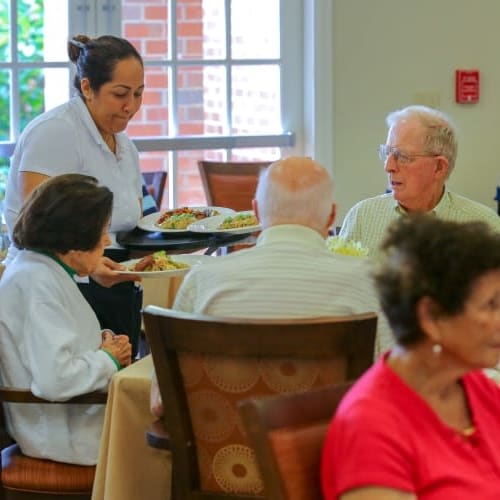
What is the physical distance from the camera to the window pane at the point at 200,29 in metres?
4.95

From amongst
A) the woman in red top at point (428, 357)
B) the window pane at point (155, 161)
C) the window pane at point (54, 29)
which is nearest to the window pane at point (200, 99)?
the window pane at point (155, 161)

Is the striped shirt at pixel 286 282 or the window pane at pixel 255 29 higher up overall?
the window pane at pixel 255 29

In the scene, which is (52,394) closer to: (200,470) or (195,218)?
(200,470)

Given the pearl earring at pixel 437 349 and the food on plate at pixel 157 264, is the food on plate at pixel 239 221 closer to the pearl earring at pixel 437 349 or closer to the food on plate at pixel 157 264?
the food on plate at pixel 157 264

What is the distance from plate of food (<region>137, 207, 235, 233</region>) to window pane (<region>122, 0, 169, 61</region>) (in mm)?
1420

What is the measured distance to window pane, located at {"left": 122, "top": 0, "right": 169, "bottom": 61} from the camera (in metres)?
4.87

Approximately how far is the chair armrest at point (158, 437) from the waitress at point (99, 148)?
89cm

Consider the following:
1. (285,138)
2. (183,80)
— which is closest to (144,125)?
(183,80)

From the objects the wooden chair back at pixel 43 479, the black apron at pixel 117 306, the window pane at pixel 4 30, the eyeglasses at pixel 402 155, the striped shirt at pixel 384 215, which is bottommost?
the wooden chair back at pixel 43 479

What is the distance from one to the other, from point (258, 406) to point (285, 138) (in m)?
3.79

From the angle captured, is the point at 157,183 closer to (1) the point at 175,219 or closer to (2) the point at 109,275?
(1) the point at 175,219

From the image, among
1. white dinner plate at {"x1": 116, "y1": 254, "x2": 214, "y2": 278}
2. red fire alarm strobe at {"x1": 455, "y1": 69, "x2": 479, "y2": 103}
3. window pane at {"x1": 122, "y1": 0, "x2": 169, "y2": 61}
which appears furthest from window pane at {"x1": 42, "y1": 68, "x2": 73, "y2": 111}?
white dinner plate at {"x1": 116, "y1": 254, "x2": 214, "y2": 278}

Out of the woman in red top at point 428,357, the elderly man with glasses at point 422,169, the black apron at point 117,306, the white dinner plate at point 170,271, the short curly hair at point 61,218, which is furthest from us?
the black apron at point 117,306

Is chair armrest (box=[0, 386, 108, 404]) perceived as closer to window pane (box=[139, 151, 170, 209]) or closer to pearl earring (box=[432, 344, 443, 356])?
pearl earring (box=[432, 344, 443, 356])
